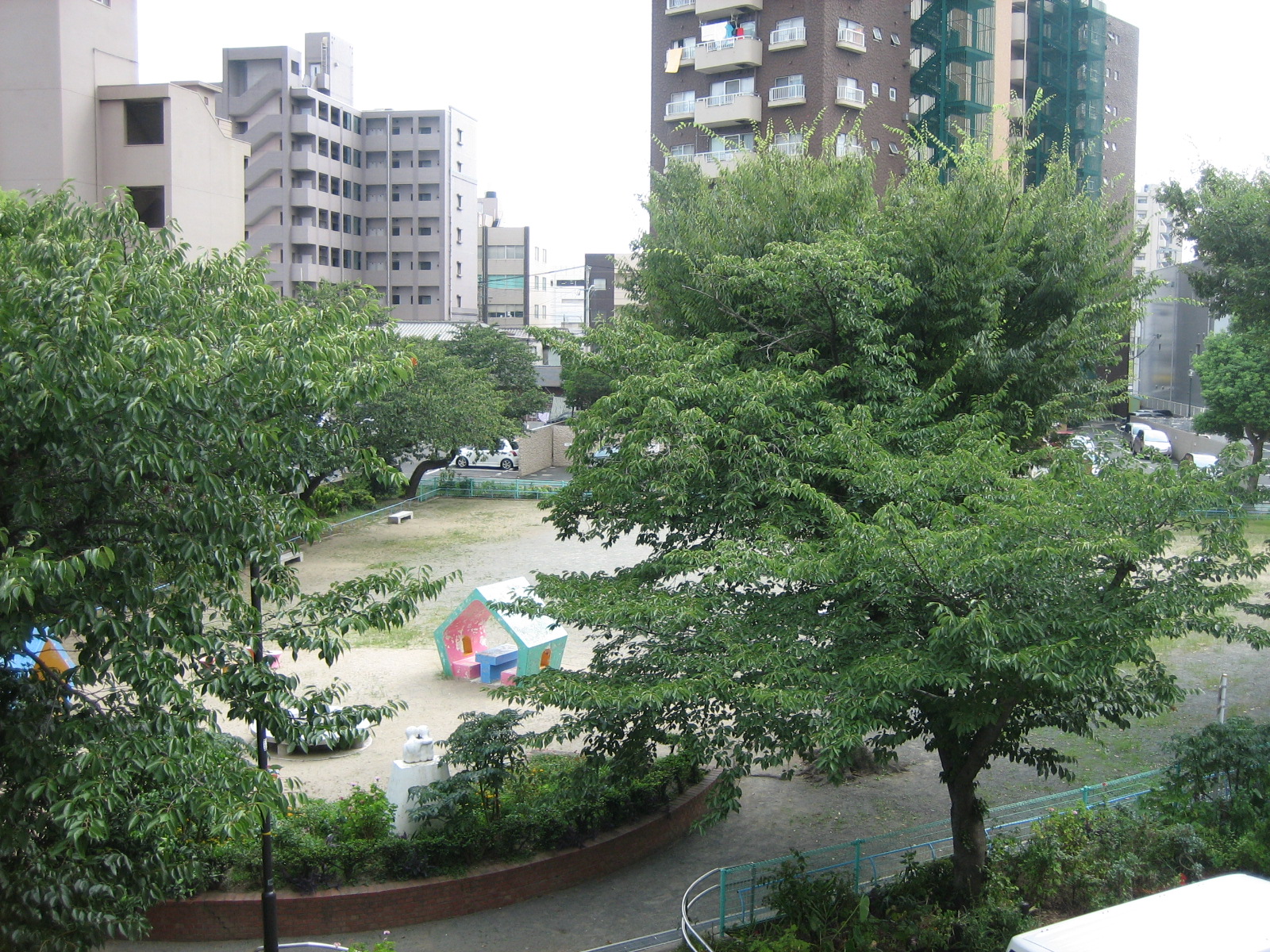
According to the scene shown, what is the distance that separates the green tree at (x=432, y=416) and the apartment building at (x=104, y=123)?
22.6ft

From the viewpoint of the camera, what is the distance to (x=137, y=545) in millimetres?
6445

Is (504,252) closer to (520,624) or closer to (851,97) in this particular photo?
(851,97)

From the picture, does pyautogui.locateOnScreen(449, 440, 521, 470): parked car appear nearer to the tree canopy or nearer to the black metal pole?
the tree canopy

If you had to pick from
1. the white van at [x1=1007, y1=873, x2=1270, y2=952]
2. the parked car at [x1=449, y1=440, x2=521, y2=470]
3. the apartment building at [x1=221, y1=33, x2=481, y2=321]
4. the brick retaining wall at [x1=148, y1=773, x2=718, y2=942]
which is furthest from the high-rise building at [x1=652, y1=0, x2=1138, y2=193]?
the white van at [x1=1007, y1=873, x2=1270, y2=952]

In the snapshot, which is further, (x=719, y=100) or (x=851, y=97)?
(x=719, y=100)

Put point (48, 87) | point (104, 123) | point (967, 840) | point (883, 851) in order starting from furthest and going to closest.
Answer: point (104, 123) → point (48, 87) → point (883, 851) → point (967, 840)

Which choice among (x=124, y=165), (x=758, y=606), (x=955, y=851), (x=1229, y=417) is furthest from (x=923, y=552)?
(x=1229, y=417)

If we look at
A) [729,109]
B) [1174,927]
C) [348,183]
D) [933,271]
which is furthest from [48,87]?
[348,183]

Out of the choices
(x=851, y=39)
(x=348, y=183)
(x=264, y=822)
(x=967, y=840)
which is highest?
(x=851, y=39)

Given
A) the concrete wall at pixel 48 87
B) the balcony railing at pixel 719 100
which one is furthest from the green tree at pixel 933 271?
the balcony railing at pixel 719 100

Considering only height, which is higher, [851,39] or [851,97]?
[851,39]

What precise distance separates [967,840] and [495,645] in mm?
10501

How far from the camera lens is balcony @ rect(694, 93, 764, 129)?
39469 millimetres

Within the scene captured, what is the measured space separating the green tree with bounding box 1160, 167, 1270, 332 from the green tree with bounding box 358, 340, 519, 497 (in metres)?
20.3
